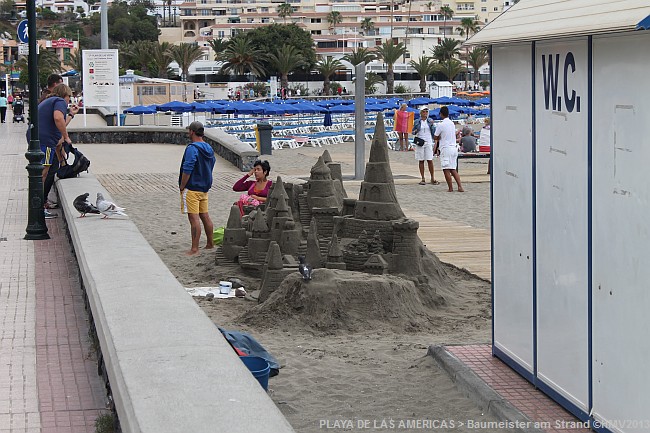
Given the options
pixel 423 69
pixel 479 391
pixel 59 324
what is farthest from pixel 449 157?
pixel 423 69

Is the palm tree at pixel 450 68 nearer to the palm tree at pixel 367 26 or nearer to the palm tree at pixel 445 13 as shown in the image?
the palm tree at pixel 367 26

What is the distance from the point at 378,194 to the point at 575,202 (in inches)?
202

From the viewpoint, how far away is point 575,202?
6.11 meters

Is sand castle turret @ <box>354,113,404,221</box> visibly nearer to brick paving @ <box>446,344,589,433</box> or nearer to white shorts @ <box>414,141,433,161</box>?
brick paving @ <box>446,344,589,433</box>

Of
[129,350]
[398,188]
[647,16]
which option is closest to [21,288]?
[129,350]

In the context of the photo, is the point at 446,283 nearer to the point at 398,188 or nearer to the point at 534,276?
the point at 534,276

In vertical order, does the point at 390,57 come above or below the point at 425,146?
above

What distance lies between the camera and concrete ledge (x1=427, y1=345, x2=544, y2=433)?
6.37 metres

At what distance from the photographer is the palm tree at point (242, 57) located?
339ft

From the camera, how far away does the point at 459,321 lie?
10047 millimetres

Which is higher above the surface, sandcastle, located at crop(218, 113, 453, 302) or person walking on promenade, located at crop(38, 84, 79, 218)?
person walking on promenade, located at crop(38, 84, 79, 218)

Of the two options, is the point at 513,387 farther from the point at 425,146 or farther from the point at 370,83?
the point at 370,83

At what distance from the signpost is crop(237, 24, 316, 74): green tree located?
2955 inches

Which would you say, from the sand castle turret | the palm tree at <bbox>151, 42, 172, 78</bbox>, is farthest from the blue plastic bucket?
the palm tree at <bbox>151, 42, 172, 78</bbox>
